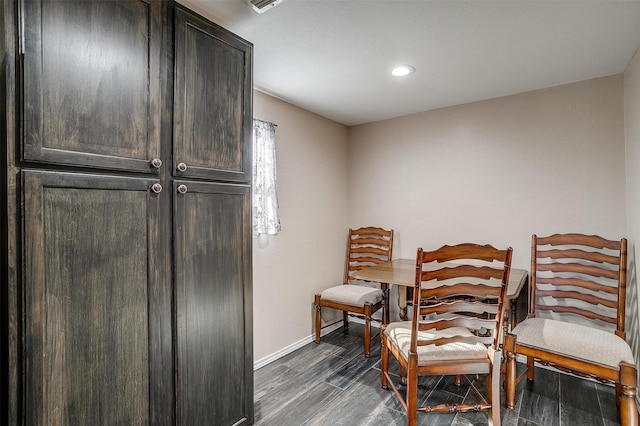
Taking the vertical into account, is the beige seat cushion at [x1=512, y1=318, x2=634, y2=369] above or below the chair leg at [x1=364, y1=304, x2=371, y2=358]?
above

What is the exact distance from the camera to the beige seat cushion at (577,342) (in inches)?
67.1

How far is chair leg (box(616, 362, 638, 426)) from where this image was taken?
1.58m

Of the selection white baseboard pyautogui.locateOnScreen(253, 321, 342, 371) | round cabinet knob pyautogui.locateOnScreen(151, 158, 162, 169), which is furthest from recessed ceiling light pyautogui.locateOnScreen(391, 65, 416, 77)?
white baseboard pyautogui.locateOnScreen(253, 321, 342, 371)

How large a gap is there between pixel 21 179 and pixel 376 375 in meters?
2.45

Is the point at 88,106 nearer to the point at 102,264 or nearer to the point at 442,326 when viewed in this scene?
the point at 102,264

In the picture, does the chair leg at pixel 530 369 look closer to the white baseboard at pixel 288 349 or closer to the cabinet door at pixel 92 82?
the white baseboard at pixel 288 349

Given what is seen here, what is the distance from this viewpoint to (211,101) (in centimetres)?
157

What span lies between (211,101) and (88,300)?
1014 mm

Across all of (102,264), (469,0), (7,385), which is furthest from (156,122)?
(469,0)

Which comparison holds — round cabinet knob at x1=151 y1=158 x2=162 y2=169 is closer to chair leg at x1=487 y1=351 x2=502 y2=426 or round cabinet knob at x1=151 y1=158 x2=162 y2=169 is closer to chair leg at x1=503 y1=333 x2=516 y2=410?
chair leg at x1=487 y1=351 x2=502 y2=426

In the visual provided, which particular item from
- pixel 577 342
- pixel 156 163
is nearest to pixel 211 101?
pixel 156 163

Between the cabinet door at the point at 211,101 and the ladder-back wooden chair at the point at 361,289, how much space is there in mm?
1498

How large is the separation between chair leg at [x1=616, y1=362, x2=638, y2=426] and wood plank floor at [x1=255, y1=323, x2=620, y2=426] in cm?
38

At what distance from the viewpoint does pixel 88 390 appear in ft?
3.76
